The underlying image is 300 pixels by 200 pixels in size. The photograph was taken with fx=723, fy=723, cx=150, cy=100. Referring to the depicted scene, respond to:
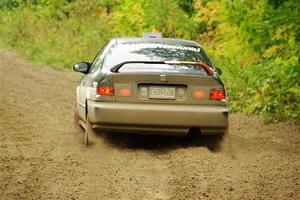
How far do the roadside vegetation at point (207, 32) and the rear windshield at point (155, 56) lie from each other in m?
1.47

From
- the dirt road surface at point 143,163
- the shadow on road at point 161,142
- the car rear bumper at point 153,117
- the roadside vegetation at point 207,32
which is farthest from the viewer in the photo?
the roadside vegetation at point 207,32

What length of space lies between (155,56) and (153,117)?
42.2 inches

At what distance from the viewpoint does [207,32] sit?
20.5m

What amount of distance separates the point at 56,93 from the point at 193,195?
10.4m

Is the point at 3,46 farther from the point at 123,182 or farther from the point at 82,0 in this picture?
the point at 123,182

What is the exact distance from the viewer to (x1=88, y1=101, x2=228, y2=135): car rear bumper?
340 inches

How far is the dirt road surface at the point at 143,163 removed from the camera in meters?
6.73

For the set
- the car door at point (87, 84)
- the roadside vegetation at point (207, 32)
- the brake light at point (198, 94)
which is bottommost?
the roadside vegetation at point (207, 32)

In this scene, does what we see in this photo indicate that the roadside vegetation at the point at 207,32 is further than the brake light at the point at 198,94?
Yes

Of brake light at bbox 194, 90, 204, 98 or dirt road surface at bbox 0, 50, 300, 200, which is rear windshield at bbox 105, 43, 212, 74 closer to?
brake light at bbox 194, 90, 204, 98

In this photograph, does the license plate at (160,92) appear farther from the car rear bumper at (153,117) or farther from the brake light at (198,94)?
the brake light at (198,94)

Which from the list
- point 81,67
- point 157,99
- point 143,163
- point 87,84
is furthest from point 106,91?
point 81,67

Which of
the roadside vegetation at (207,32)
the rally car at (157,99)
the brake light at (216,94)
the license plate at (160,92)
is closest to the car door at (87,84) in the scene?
the rally car at (157,99)

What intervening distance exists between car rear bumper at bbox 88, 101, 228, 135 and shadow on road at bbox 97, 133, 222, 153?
0.45 m
